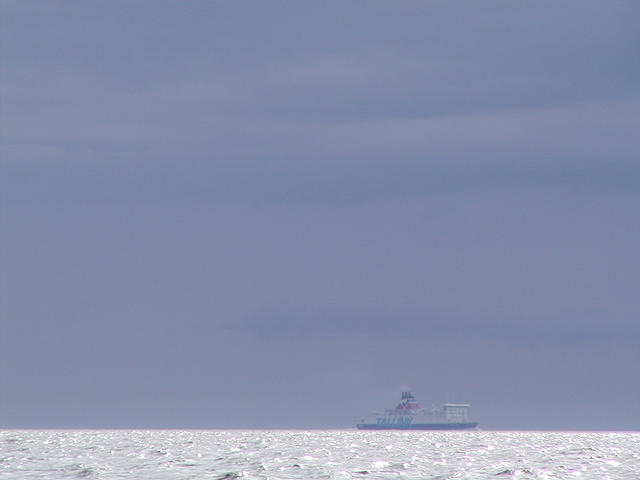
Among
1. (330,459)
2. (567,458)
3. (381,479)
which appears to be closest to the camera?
(381,479)

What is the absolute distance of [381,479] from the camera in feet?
295

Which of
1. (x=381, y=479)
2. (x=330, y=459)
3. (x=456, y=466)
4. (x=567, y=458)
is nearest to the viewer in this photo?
(x=381, y=479)

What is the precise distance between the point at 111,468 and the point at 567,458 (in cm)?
5110

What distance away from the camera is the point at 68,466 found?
341 ft

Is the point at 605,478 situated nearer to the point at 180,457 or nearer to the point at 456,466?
the point at 456,466

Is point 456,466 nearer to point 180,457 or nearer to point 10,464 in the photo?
point 180,457

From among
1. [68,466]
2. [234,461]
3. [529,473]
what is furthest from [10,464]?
[529,473]

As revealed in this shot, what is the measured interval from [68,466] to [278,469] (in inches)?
653

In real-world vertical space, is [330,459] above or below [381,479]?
above

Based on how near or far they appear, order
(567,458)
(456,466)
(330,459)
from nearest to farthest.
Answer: (456,466), (330,459), (567,458)

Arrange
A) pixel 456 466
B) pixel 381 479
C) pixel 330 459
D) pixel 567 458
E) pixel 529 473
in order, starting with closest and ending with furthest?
pixel 381 479
pixel 529 473
pixel 456 466
pixel 330 459
pixel 567 458

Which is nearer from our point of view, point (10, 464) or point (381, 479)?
point (381, 479)

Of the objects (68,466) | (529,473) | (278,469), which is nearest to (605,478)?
(529,473)

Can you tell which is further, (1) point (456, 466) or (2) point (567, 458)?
(2) point (567, 458)
